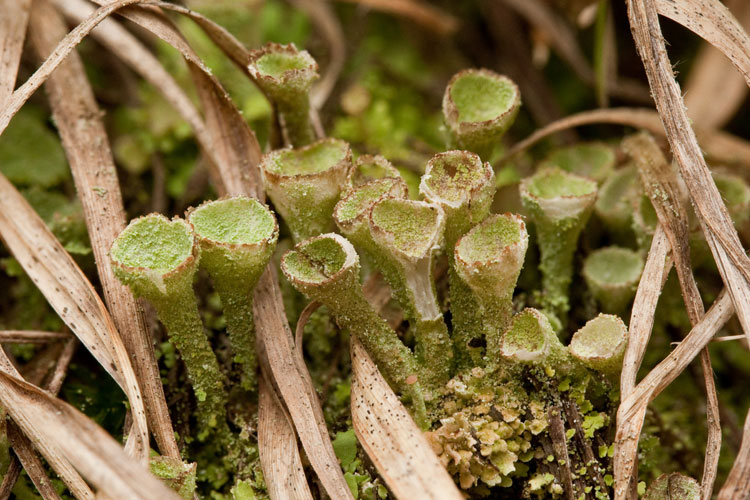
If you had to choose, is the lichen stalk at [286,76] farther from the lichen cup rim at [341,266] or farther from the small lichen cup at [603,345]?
the small lichen cup at [603,345]

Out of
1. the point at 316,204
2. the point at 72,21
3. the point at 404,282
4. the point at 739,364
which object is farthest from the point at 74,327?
the point at 739,364

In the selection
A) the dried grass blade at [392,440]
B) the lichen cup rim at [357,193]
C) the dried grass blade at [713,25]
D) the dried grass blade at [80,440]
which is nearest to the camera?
the dried grass blade at [80,440]

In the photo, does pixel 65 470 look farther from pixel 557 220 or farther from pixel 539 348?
pixel 557 220

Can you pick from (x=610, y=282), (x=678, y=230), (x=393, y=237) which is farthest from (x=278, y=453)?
(x=678, y=230)

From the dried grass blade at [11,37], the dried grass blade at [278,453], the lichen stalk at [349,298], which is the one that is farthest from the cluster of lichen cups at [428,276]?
the dried grass blade at [11,37]

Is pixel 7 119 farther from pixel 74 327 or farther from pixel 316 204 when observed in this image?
pixel 316 204

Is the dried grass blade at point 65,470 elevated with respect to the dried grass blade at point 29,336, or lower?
lower
